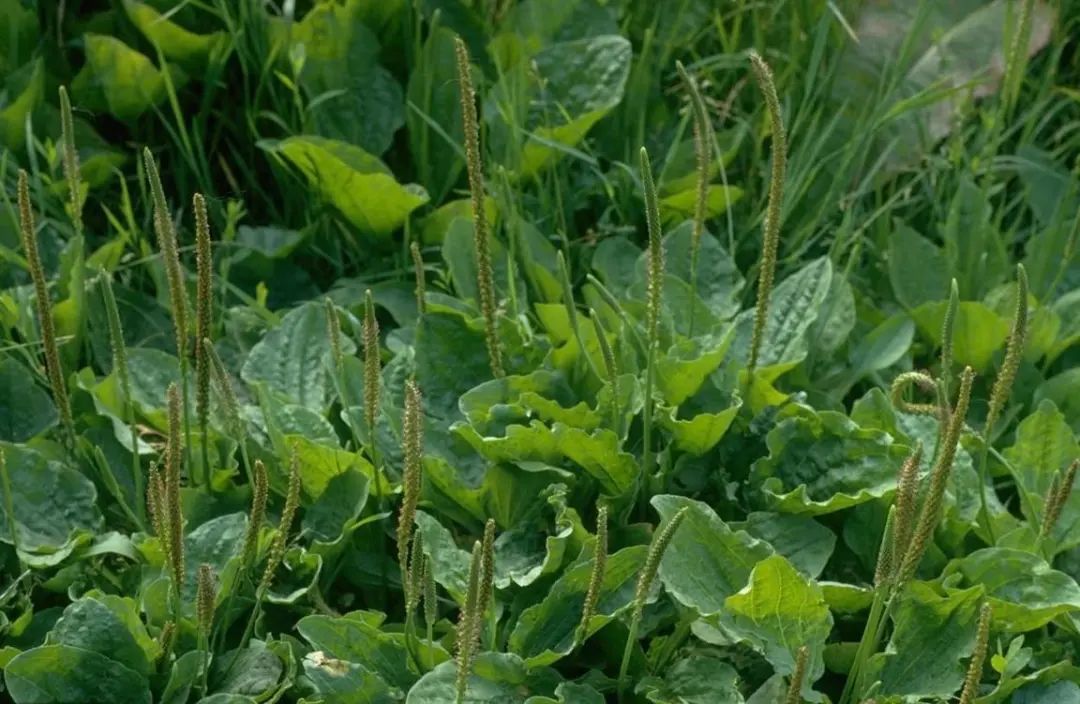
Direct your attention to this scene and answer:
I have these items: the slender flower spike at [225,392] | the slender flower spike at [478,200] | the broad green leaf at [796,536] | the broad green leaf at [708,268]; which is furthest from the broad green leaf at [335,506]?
the broad green leaf at [708,268]

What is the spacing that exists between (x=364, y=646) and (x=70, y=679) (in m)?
0.30

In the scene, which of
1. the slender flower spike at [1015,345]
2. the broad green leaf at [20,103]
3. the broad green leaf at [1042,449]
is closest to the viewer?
the slender flower spike at [1015,345]

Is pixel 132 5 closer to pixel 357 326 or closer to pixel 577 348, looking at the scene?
pixel 357 326

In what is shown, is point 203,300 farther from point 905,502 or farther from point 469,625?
point 905,502

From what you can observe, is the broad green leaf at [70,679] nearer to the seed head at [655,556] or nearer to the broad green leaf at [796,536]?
the seed head at [655,556]

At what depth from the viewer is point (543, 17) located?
2.53 metres

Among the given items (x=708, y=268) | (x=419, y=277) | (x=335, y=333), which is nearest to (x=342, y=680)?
(x=335, y=333)

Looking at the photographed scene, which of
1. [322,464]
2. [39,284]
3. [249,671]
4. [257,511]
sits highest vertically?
[39,284]

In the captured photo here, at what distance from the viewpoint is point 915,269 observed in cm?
227

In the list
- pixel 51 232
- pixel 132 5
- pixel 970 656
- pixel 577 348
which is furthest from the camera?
pixel 132 5

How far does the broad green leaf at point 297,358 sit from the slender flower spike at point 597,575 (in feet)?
1.77

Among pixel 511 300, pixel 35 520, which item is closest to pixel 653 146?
pixel 511 300

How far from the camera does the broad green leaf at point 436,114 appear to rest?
7.84 ft

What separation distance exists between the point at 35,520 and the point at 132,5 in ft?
Result: 3.20
